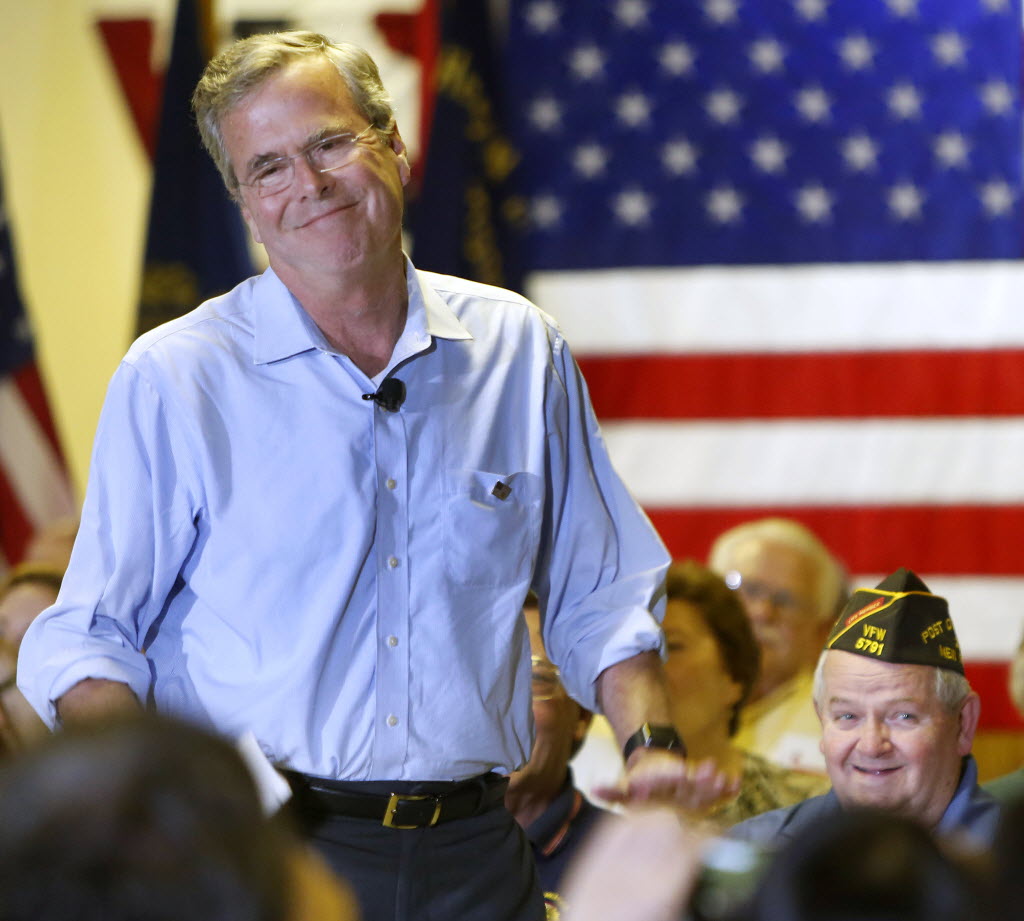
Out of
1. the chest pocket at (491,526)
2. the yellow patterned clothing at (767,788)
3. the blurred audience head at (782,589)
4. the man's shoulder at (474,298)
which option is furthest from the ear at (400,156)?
the blurred audience head at (782,589)

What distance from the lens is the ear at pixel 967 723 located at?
2520mm

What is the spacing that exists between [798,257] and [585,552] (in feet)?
10.5

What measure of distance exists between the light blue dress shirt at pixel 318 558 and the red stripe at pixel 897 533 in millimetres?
3050

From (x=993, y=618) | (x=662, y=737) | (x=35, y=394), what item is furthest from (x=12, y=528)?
(x=662, y=737)

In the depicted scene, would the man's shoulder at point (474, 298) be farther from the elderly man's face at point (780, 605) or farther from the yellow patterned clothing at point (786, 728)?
the elderly man's face at point (780, 605)

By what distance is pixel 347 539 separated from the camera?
1787 millimetres

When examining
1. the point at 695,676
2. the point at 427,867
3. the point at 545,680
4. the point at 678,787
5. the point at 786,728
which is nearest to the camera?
the point at 678,787

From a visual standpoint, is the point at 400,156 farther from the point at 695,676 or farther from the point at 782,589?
the point at 782,589

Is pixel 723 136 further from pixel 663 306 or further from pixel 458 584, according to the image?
pixel 458 584

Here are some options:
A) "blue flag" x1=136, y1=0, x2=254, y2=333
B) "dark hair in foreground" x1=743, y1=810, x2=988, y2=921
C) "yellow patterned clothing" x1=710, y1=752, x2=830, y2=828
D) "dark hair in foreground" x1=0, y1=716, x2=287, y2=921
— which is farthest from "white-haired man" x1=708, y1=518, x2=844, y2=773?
"dark hair in foreground" x1=0, y1=716, x2=287, y2=921

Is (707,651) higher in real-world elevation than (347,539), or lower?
lower

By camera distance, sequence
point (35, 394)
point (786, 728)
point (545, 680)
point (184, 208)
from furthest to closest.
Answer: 1. point (35, 394)
2. point (184, 208)
3. point (786, 728)
4. point (545, 680)

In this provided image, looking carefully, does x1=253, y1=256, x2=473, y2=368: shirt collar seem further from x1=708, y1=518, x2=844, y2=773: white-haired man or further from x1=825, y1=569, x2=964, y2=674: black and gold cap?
x1=708, y1=518, x2=844, y2=773: white-haired man

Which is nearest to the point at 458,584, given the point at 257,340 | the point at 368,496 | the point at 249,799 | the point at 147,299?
the point at 368,496
